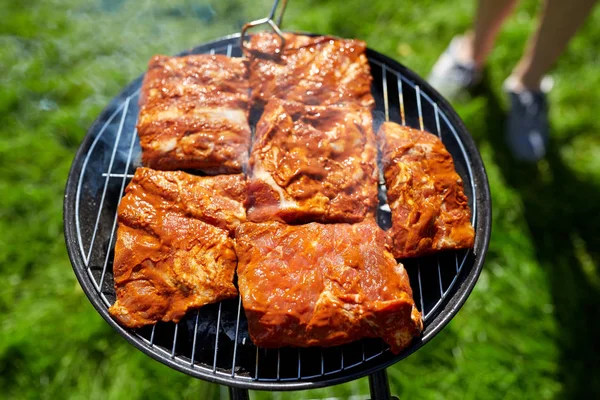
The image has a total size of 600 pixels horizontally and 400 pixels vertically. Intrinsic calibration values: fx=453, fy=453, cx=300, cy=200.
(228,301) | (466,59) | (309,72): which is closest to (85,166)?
(228,301)

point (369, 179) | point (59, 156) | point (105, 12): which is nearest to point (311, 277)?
point (369, 179)

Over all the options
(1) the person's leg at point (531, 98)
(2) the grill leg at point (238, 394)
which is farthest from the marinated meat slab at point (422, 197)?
(1) the person's leg at point (531, 98)

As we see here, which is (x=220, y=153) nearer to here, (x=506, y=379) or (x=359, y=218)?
(x=359, y=218)

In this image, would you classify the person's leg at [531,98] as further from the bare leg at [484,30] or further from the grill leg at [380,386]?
the grill leg at [380,386]

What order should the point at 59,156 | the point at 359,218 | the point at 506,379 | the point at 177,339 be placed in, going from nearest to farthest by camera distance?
the point at 177,339 < the point at 359,218 < the point at 506,379 < the point at 59,156

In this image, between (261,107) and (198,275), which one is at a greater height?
(261,107)

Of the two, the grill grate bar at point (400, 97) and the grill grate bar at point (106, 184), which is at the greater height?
the grill grate bar at point (400, 97)

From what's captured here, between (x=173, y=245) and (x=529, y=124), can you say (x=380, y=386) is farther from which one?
(x=529, y=124)
